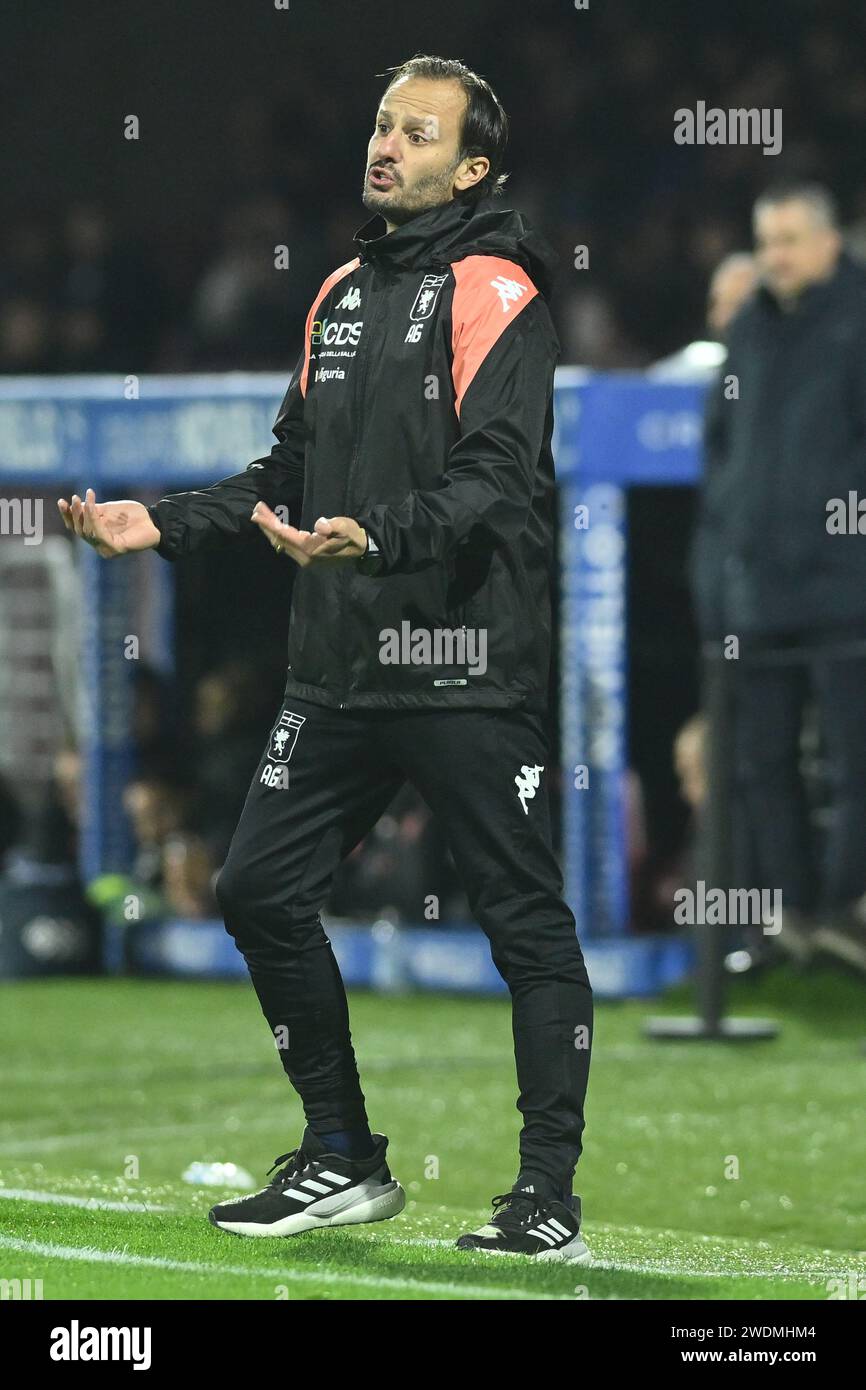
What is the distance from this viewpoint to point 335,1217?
15.5ft

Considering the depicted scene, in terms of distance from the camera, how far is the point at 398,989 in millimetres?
10469

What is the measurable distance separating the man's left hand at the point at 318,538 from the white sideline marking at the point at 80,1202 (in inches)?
68.3

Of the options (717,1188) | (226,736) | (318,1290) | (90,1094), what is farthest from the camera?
(226,736)

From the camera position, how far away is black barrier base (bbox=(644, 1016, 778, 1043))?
8531 millimetres

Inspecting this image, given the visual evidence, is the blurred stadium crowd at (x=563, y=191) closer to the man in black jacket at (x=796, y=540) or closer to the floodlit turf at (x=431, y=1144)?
the man in black jacket at (x=796, y=540)

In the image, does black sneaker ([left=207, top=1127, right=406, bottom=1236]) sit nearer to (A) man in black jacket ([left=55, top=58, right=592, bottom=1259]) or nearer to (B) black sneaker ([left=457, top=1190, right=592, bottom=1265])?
(A) man in black jacket ([left=55, top=58, right=592, bottom=1259])

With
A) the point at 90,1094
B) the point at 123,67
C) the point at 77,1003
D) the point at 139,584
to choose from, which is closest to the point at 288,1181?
the point at 90,1094

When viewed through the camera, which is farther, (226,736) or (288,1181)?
(226,736)

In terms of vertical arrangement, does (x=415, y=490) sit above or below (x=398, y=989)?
above

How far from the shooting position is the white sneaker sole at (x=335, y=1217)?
4711 mm

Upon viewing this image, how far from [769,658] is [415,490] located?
464 centimetres

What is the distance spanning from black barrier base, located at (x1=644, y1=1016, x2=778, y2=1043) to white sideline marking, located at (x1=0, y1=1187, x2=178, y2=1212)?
3466 millimetres
